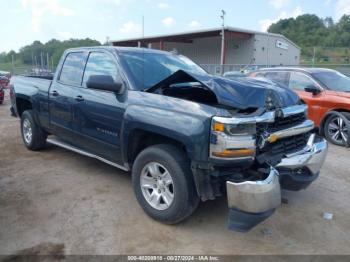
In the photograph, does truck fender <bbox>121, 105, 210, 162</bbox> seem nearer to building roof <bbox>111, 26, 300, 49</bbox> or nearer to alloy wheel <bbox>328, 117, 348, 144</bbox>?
alloy wheel <bbox>328, 117, 348, 144</bbox>

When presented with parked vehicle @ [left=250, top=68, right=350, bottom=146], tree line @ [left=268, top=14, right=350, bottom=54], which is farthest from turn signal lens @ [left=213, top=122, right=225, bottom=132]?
tree line @ [left=268, top=14, right=350, bottom=54]

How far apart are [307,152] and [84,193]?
2779 mm

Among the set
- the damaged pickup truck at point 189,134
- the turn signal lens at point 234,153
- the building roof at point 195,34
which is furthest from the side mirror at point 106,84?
the building roof at point 195,34

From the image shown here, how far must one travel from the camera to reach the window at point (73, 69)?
4.83 metres

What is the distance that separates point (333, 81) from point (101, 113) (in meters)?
5.77

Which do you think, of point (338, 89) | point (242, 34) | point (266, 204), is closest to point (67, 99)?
point (266, 204)

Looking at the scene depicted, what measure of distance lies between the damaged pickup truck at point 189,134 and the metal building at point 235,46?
24307mm

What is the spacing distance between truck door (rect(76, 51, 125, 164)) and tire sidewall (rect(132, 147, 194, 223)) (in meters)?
0.48

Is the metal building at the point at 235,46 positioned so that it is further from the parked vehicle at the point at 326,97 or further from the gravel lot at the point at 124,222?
the gravel lot at the point at 124,222

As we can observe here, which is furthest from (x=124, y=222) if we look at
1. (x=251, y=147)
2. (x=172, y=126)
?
(x=251, y=147)

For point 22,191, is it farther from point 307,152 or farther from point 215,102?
point 307,152

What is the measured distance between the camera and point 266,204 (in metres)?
2.90

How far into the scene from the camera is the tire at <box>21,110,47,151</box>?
5.90 meters

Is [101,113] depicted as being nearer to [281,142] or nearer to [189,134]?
[189,134]
